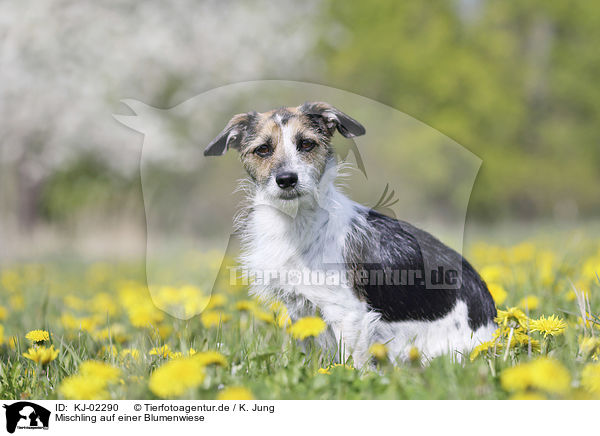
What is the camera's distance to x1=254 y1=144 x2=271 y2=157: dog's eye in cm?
322

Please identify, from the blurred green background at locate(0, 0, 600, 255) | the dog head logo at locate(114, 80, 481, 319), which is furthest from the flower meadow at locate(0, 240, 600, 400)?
the blurred green background at locate(0, 0, 600, 255)

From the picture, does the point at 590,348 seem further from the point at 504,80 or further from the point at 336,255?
the point at 504,80

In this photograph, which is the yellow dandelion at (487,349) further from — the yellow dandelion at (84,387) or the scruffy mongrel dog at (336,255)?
the yellow dandelion at (84,387)

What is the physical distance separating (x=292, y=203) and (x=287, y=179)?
21 centimetres

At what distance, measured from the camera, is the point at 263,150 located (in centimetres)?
324

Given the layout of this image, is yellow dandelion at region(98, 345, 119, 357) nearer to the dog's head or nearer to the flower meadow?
the flower meadow

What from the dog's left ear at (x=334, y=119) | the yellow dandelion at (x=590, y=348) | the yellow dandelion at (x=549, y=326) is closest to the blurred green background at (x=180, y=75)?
the dog's left ear at (x=334, y=119)

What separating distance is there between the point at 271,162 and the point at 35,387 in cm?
174

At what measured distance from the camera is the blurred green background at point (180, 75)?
36.5 ft

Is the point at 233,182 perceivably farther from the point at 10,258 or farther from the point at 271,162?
the point at 10,258

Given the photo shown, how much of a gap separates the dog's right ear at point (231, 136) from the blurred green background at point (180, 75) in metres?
3.68
